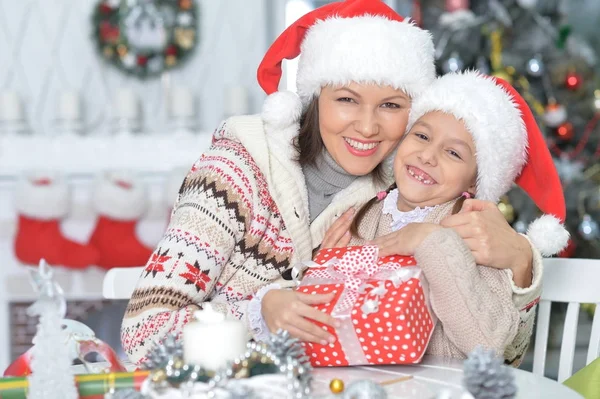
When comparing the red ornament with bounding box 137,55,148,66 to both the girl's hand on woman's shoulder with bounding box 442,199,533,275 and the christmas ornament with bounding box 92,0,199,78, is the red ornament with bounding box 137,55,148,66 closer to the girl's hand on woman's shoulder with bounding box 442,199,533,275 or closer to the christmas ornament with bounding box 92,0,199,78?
the christmas ornament with bounding box 92,0,199,78

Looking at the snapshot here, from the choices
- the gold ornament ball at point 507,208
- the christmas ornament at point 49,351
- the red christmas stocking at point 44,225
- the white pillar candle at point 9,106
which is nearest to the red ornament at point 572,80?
the gold ornament ball at point 507,208

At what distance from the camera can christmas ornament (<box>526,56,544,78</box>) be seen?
327 centimetres

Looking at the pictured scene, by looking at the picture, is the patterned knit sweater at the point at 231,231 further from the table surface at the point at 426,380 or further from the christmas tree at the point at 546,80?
the christmas tree at the point at 546,80

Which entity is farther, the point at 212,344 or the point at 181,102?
the point at 181,102

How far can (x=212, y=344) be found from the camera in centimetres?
104

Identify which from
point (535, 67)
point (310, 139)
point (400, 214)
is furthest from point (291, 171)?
point (535, 67)

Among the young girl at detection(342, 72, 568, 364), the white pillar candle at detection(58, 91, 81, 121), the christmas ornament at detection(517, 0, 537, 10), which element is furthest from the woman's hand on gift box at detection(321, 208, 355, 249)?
the white pillar candle at detection(58, 91, 81, 121)

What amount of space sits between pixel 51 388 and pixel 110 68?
290cm

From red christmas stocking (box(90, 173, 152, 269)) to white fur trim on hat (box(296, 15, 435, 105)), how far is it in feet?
5.14

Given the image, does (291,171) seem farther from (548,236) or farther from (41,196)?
(41,196)

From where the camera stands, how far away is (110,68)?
3.72 metres

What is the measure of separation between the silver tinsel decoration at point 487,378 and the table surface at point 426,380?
9cm

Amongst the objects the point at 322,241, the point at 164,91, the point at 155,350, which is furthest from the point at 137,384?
the point at 164,91

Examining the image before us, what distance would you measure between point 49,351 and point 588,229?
273cm
